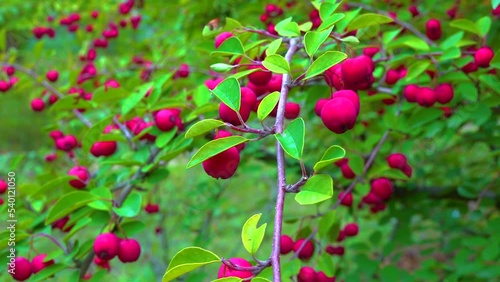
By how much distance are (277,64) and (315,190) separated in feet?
0.83

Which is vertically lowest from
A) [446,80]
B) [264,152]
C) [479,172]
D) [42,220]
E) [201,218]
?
[201,218]

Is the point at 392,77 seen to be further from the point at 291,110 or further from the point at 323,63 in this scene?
the point at 323,63

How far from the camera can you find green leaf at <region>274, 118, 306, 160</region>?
2.79 feet

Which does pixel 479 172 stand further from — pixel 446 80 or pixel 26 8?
pixel 26 8

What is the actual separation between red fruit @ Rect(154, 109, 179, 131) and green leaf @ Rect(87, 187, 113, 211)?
8.9 inches

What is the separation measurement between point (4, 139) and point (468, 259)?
7621 mm

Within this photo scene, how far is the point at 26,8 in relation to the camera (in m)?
3.90

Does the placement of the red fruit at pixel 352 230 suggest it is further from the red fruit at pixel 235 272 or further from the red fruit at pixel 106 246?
the red fruit at pixel 235 272

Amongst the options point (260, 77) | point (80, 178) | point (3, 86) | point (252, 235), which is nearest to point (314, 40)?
point (260, 77)

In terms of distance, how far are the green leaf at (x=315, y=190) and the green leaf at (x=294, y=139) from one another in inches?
1.9

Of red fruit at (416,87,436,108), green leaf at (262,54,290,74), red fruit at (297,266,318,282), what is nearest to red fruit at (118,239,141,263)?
red fruit at (297,266,318,282)

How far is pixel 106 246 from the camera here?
1252mm

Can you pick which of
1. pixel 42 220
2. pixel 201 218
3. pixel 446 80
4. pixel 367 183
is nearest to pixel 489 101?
pixel 446 80

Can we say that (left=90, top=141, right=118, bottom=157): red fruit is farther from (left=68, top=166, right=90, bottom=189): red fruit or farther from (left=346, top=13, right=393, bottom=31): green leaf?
(left=346, top=13, right=393, bottom=31): green leaf
